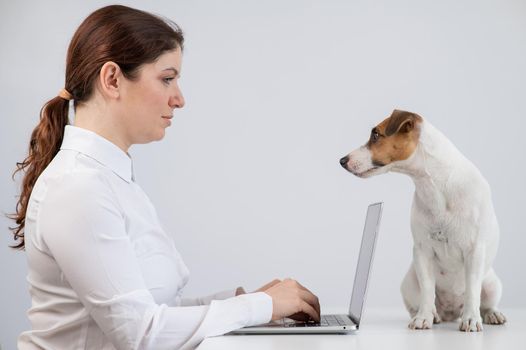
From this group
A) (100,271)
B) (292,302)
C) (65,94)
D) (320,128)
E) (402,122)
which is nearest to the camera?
(100,271)

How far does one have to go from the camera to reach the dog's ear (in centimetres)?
147

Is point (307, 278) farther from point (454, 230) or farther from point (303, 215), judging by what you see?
point (454, 230)

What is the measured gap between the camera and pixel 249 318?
1.18 metres

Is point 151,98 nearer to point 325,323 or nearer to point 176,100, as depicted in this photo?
point 176,100

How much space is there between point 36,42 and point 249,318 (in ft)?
8.78

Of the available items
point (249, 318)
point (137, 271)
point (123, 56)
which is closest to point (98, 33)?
point (123, 56)

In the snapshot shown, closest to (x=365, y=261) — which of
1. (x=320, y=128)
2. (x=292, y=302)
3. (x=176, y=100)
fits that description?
(x=292, y=302)

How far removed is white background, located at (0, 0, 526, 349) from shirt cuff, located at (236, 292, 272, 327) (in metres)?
2.06

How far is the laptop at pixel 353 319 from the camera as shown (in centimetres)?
121

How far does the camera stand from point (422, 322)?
1349 mm

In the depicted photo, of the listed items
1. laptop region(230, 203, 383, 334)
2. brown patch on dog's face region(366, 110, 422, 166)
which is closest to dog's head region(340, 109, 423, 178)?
brown patch on dog's face region(366, 110, 422, 166)

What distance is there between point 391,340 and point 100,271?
1.59 feet

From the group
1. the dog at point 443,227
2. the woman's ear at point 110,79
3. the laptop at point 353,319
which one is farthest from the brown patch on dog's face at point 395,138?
the woman's ear at point 110,79

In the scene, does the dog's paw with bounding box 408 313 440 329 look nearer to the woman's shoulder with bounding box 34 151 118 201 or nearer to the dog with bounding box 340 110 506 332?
the dog with bounding box 340 110 506 332
